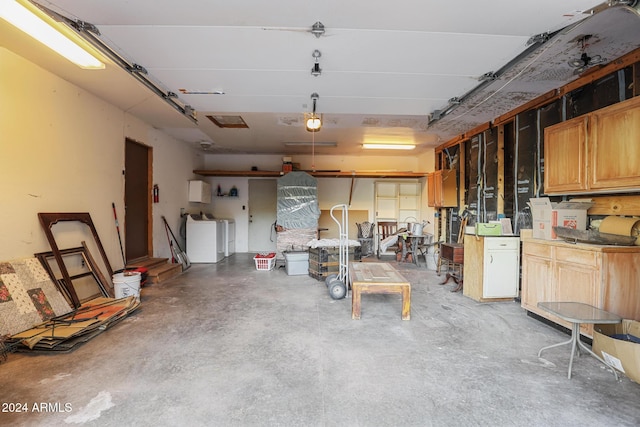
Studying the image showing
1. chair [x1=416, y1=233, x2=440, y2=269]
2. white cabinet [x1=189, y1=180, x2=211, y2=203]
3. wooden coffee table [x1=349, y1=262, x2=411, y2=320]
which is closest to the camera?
wooden coffee table [x1=349, y1=262, x2=411, y2=320]

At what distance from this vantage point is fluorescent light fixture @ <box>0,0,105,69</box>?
2.12 m

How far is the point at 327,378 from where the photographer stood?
2.16m

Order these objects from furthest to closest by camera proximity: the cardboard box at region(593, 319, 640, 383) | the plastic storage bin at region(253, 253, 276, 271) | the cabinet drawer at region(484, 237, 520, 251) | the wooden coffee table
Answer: the plastic storage bin at region(253, 253, 276, 271)
the cabinet drawer at region(484, 237, 520, 251)
the wooden coffee table
the cardboard box at region(593, 319, 640, 383)

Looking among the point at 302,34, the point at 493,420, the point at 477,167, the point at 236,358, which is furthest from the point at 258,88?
the point at 477,167

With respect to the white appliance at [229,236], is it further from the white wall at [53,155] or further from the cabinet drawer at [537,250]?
the cabinet drawer at [537,250]

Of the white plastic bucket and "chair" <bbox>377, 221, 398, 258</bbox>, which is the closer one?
the white plastic bucket

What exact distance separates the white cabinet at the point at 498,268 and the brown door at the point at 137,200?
573cm

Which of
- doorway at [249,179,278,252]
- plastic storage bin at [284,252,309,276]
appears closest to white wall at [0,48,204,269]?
plastic storage bin at [284,252,309,276]

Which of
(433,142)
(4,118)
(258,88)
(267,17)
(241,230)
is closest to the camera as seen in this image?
(267,17)

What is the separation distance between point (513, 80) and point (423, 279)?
11.4 ft

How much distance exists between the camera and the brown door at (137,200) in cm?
494

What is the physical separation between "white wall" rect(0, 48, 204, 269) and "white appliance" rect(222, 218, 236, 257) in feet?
9.62

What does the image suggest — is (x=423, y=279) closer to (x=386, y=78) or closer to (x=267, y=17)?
(x=386, y=78)

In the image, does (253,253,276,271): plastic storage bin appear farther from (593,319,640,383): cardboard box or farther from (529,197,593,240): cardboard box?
(593,319,640,383): cardboard box
